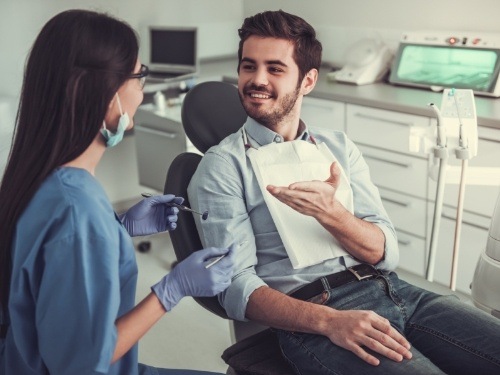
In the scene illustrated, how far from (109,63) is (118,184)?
9.83 feet

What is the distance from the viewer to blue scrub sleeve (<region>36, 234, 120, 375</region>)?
1.13 m

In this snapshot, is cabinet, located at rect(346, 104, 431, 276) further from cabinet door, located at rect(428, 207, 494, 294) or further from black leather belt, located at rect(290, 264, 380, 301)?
black leather belt, located at rect(290, 264, 380, 301)

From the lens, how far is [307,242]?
1.65 m

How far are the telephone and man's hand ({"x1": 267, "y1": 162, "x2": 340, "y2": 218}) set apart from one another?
1.97 m

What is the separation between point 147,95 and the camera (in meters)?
3.64

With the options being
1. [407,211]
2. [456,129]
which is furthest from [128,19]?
[456,129]

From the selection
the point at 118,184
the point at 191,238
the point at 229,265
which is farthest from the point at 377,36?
the point at 229,265

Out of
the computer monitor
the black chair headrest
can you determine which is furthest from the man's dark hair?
the computer monitor

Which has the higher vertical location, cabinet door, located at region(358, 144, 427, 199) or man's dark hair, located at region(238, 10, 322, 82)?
A: man's dark hair, located at region(238, 10, 322, 82)

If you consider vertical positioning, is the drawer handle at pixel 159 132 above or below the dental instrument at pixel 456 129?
below

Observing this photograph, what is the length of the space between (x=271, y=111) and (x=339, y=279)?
0.49 m

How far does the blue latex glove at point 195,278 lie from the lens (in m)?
1.28

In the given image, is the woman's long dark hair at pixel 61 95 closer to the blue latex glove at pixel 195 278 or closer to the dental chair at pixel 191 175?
the blue latex glove at pixel 195 278

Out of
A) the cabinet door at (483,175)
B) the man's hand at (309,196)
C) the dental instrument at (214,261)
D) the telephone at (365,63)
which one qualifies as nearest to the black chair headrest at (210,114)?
the man's hand at (309,196)
